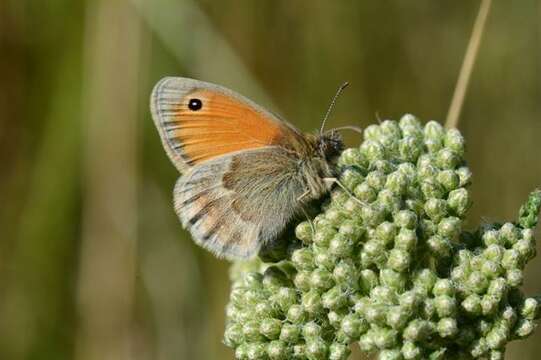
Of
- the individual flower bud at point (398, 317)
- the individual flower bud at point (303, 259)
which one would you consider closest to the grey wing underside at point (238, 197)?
the individual flower bud at point (303, 259)

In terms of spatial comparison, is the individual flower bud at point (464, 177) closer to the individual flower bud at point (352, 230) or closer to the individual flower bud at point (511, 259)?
the individual flower bud at point (511, 259)

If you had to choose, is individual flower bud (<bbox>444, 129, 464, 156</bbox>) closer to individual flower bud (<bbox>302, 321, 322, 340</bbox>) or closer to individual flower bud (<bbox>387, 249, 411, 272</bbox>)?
individual flower bud (<bbox>387, 249, 411, 272</bbox>)

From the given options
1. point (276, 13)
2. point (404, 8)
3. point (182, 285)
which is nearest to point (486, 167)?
point (404, 8)

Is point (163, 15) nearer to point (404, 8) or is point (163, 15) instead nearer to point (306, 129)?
point (306, 129)

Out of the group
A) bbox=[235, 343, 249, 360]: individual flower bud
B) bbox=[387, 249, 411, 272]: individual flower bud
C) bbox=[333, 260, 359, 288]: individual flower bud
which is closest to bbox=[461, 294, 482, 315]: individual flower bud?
bbox=[387, 249, 411, 272]: individual flower bud

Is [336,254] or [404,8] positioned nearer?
[336,254]
